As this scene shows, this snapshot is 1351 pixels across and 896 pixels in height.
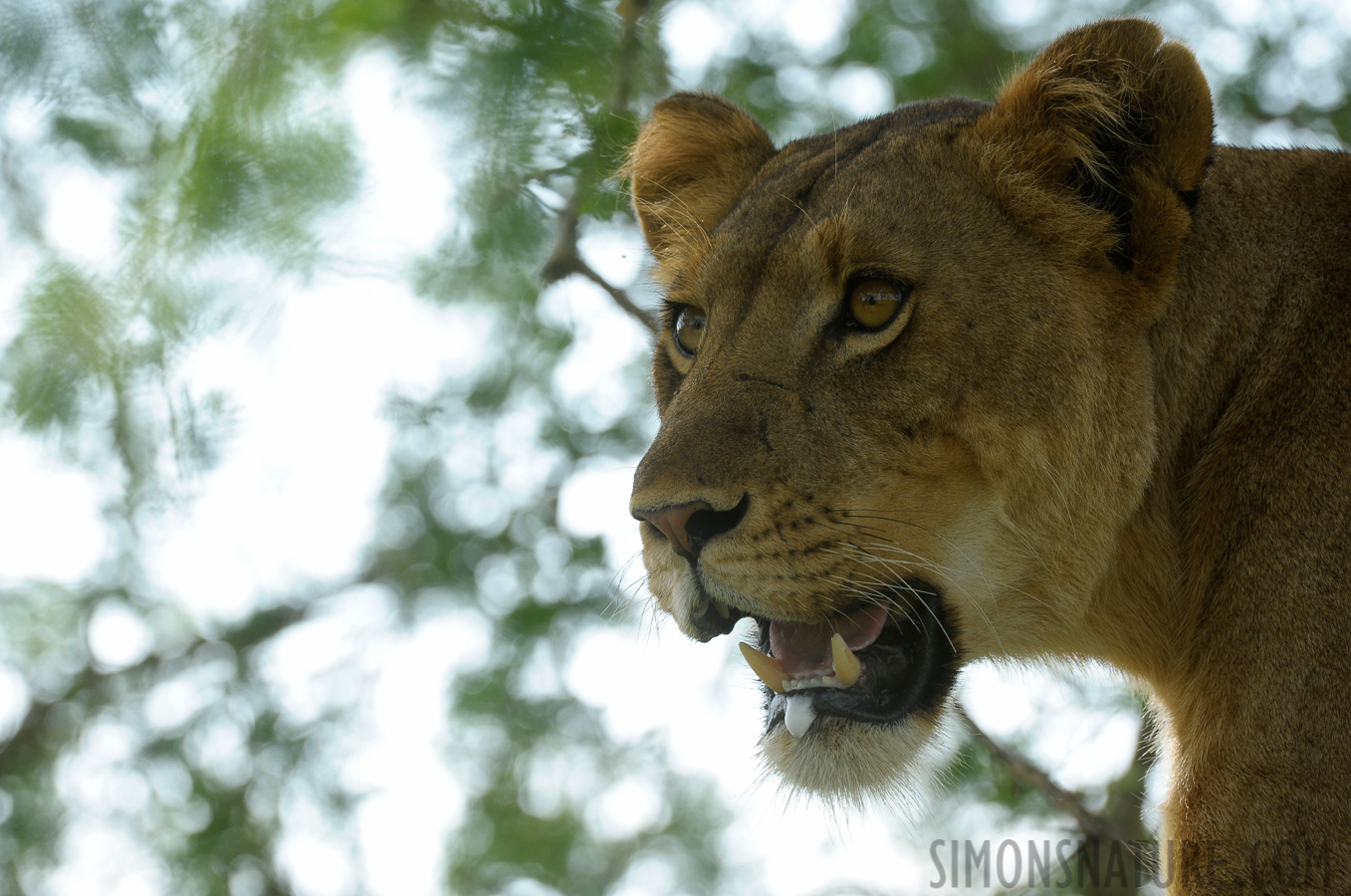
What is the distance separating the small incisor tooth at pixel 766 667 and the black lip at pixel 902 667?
9 centimetres

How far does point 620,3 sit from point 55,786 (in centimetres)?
787

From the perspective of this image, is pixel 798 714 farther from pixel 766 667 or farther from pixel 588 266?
pixel 588 266

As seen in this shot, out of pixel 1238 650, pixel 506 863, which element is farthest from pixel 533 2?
pixel 506 863

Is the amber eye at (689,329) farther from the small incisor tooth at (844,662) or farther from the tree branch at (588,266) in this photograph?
the small incisor tooth at (844,662)

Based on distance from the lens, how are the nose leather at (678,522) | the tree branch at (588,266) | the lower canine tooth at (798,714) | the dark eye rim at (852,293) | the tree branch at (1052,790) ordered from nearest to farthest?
1. the nose leather at (678,522)
2. the lower canine tooth at (798,714)
3. the dark eye rim at (852,293)
4. the tree branch at (588,266)
5. the tree branch at (1052,790)

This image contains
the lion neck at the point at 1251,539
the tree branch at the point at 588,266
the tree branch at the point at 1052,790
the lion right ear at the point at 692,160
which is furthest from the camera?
the lion right ear at the point at 692,160

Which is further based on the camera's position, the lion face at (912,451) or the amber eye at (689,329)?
the amber eye at (689,329)

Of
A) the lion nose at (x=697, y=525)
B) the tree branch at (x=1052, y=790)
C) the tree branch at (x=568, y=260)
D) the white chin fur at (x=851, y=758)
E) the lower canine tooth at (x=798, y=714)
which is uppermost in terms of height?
the tree branch at (x=568, y=260)

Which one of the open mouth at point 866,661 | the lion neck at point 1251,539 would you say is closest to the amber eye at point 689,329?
the open mouth at point 866,661

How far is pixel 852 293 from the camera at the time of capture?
3.73 metres

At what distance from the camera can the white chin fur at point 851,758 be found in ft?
11.4

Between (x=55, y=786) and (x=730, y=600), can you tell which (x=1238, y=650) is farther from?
(x=55, y=786)

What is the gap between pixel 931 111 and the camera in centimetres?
443

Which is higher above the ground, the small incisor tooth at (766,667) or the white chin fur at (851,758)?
the small incisor tooth at (766,667)
